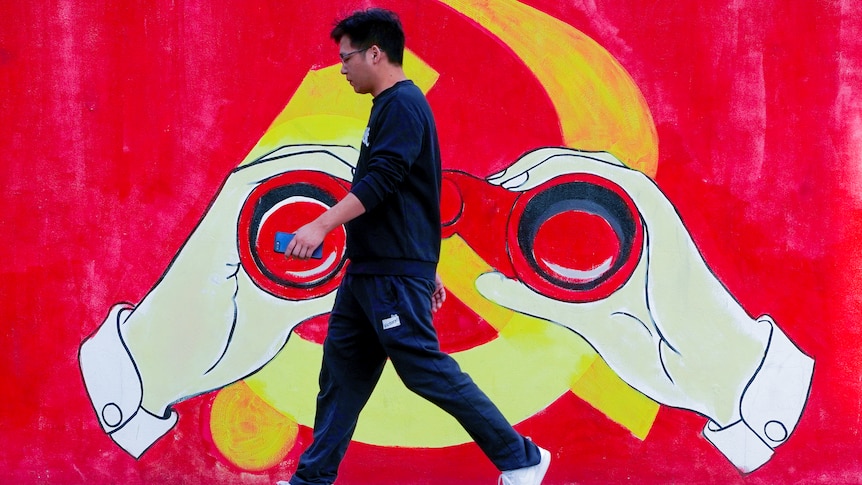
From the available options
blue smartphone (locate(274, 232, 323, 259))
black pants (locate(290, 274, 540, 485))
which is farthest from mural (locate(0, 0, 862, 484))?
→ blue smartphone (locate(274, 232, 323, 259))

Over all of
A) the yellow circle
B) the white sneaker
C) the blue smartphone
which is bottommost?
the yellow circle

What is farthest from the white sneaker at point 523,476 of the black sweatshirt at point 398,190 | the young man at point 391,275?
the black sweatshirt at point 398,190

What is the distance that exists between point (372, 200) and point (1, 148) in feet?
6.54

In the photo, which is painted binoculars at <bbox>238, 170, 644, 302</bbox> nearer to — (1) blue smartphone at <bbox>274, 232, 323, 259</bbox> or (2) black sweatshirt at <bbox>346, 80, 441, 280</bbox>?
(2) black sweatshirt at <bbox>346, 80, 441, 280</bbox>

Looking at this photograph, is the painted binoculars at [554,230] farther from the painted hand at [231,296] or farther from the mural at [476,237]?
the painted hand at [231,296]

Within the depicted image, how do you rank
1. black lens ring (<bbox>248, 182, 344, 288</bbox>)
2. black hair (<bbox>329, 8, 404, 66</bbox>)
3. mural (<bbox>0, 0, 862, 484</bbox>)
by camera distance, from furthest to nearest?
black lens ring (<bbox>248, 182, 344, 288</bbox>), mural (<bbox>0, 0, 862, 484</bbox>), black hair (<bbox>329, 8, 404, 66</bbox>)

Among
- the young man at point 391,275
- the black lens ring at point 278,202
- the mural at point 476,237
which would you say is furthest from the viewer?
the black lens ring at point 278,202

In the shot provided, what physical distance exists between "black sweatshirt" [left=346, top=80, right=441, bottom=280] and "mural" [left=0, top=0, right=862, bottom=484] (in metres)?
0.83

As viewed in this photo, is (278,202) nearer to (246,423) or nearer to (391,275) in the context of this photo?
(246,423)

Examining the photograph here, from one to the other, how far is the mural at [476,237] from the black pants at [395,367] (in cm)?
75

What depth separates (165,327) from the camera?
13.8 ft

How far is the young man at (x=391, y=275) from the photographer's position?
320 cm

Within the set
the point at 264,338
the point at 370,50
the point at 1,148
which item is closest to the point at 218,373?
the point at 264,338

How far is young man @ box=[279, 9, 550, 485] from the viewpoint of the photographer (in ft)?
10.5
